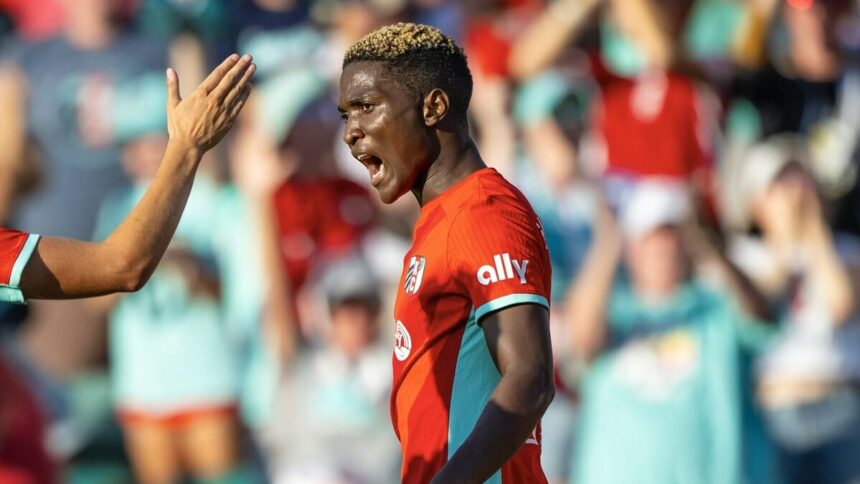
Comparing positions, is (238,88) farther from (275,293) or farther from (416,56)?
(275,293)

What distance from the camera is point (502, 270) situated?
3414mm

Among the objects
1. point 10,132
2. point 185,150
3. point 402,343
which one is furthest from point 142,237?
point 10,132

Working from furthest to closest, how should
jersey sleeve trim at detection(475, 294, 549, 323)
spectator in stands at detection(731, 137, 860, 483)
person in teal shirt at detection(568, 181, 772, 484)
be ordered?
1. spectator in stands at detection(731, 137, 860, 483)
2. person in teal shirt at detection(568, 181, 772, 484)
3. jersey sleeve trim at detection(475, 294, 549, 323)

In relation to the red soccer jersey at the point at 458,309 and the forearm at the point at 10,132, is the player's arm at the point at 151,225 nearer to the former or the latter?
the red soccer jersey at the point at 458,309

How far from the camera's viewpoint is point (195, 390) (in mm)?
8336

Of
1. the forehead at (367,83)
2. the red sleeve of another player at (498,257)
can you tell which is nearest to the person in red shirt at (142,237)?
the forehead at (367,83)

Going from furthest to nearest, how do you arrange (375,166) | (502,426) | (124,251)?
(375,166) < (124,251) < (502,426)

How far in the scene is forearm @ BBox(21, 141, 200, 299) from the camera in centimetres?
369

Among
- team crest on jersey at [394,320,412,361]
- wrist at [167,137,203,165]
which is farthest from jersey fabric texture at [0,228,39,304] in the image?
team crest on jersey at [394,320,412,361]

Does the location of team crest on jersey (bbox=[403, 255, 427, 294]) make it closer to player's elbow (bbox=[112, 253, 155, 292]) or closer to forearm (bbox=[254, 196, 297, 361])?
player's elbow (bbox=[112, 253, 155, 292])

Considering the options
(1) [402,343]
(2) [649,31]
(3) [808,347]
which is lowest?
(3) [808,347]

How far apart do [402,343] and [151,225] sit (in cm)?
76

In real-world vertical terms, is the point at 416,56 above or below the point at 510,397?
above

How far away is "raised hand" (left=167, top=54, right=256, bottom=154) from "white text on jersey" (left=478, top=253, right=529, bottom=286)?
893 millimetres
